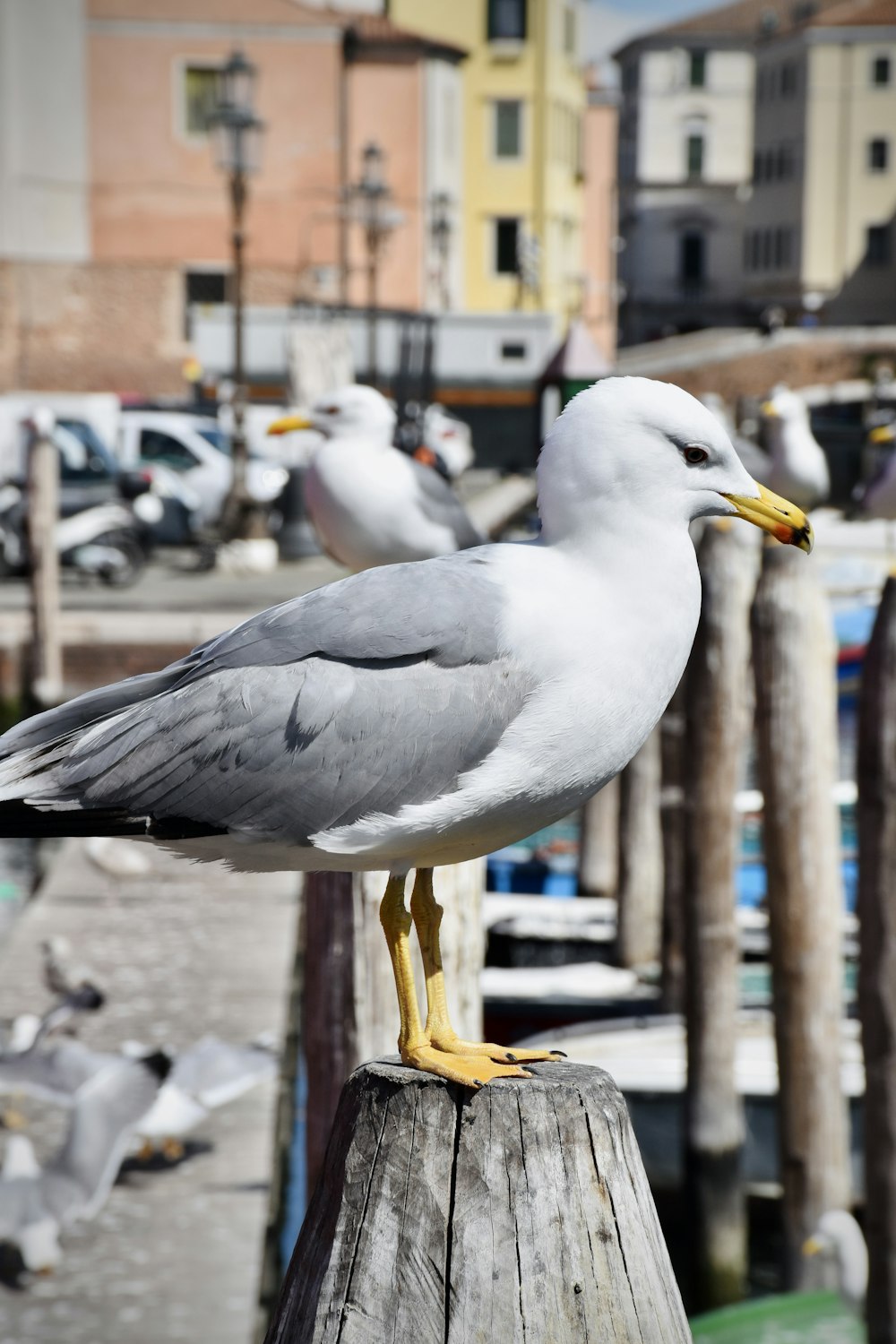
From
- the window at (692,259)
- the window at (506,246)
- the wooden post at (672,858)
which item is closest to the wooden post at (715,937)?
the wooden post at (672,858)

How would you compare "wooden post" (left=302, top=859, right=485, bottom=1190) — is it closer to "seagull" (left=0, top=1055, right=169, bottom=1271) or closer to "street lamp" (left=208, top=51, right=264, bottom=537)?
"seagull" (left=0, top=1055, right=169, bottom=1271)

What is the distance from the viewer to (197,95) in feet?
133

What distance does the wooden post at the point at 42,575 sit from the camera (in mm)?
13938

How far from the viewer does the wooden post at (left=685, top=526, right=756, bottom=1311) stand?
683 cm

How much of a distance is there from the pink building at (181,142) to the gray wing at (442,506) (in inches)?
1312

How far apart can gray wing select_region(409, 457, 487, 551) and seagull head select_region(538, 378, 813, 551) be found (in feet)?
8.07

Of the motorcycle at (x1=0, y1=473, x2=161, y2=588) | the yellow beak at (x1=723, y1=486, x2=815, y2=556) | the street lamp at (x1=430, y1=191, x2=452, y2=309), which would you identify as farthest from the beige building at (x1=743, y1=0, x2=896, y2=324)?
the yellow beak at (x1=723, y1=486, x2=815, y2=556)

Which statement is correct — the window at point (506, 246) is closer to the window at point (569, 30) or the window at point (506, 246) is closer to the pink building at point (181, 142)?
the window at point (569, 30)

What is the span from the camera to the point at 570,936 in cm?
934

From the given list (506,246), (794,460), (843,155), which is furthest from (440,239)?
(843,155)

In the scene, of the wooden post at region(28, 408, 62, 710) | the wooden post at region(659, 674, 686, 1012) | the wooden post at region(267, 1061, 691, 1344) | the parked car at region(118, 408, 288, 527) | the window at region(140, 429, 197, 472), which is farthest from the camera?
the window at region(140, 429, 197, 472)

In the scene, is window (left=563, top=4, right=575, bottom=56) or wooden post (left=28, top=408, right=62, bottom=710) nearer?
wooden post (left=28, top=408, right=62, bottom=710)

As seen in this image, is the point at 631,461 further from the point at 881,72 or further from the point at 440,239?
the point at 881,72

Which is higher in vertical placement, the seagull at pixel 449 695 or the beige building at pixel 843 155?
the beige building at pixel 843 155
